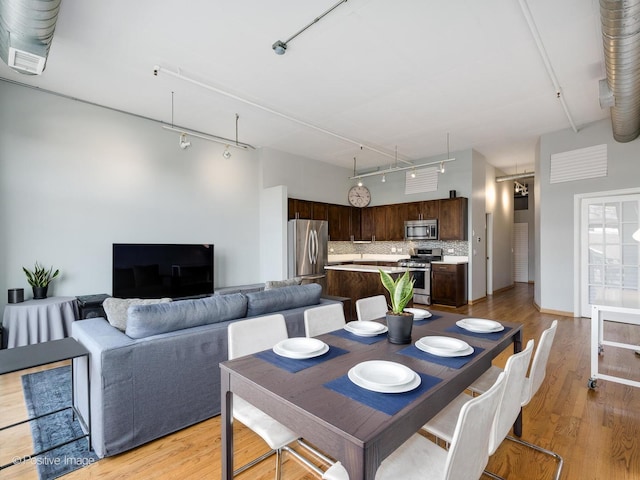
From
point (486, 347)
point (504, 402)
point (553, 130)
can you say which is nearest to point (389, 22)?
point (486, 347)

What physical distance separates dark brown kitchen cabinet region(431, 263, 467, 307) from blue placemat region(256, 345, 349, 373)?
17.1ft

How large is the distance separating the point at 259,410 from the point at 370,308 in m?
1.30

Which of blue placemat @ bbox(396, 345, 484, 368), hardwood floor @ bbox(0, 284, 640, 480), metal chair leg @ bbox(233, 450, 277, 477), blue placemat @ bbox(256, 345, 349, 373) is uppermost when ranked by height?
blue placemat @ bbox(396, 345, 484, 368)

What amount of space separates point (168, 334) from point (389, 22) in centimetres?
303

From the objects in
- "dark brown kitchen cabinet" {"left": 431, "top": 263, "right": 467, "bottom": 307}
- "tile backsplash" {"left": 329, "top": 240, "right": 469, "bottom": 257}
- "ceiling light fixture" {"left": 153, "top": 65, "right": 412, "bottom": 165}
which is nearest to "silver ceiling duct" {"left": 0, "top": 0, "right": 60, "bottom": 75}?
"ceiling light fixture" {"left": 153, "top": 65, "right": 412, "bottom": 165}

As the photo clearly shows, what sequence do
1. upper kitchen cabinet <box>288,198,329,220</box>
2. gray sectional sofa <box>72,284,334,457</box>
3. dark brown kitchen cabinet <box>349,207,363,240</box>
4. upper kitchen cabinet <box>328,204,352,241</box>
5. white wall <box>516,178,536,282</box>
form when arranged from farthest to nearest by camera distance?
white wall <box>516,178,536,282</box>, dark brown kitchen cabinet <box>349,207,363,240</box>, upper kitchen cabinet <box>328,204,352,241</box>, upper kitchen cabinet <box>288,198,329,220</box>, gray sectional sofa <box>72,284,334,457</box>

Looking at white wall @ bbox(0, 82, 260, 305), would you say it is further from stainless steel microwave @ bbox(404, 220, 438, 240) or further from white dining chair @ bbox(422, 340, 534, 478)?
white dining chair @ bbox(422, 340, 534, 478)

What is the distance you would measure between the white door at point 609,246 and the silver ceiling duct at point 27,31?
6749 millimetres

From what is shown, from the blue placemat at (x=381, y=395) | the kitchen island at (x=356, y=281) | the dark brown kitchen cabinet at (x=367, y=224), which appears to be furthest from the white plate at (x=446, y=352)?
the dark brown kitchen cabinet at (x=367, y=224)

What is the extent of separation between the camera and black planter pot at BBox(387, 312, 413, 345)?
168cm

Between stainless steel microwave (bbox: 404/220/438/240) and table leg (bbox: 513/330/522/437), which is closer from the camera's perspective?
table leg (bbox: 513/330/522/437)

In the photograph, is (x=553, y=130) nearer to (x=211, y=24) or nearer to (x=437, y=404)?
(x=211, y=24)

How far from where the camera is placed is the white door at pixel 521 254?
1018cm

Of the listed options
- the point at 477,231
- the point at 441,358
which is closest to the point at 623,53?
the point at 441,358
